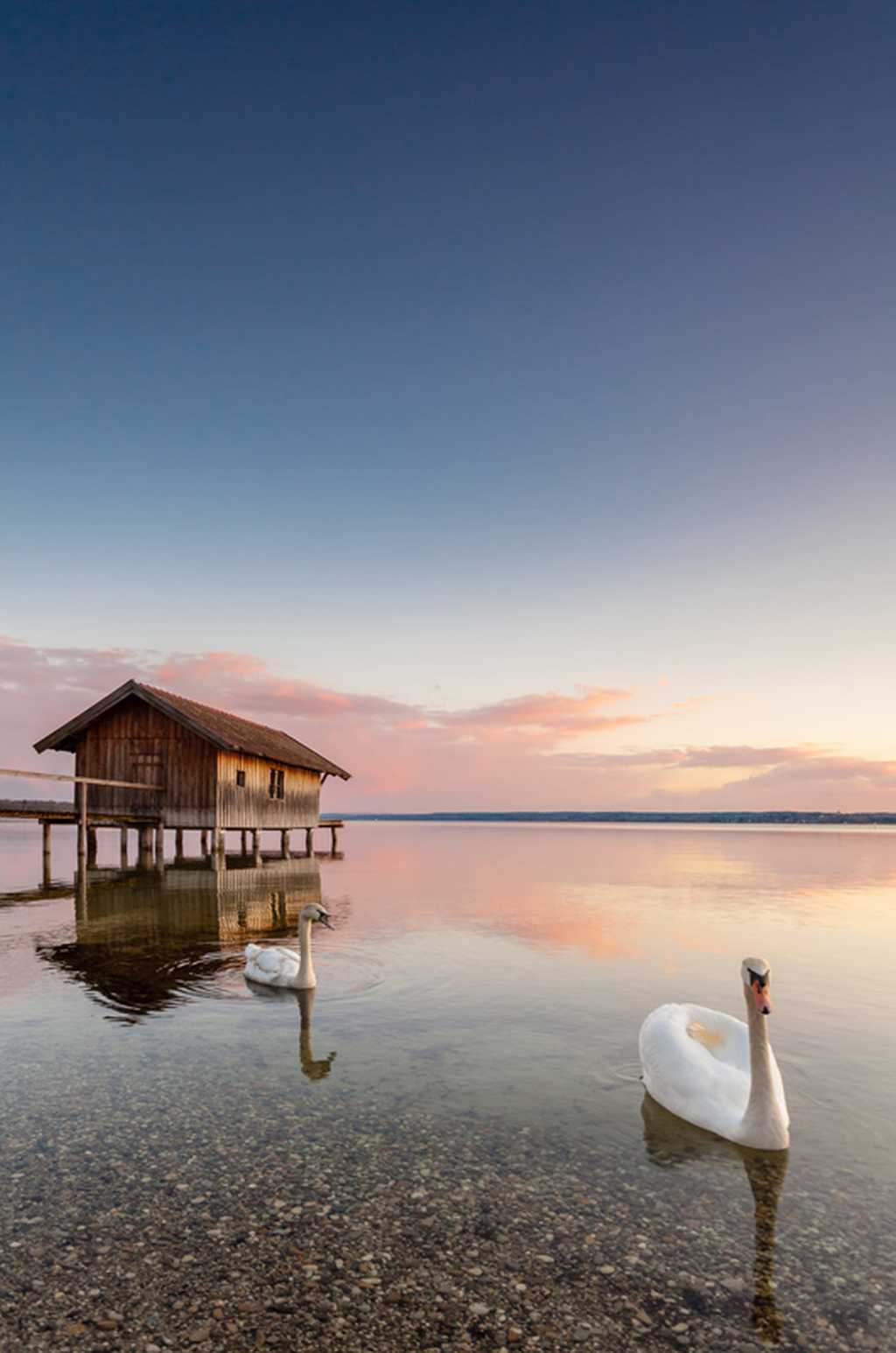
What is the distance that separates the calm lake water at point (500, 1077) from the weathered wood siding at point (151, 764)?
39.7ft

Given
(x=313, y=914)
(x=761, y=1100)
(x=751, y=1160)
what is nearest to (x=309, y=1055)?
(x=313, y=914)

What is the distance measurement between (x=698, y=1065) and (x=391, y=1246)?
13.0 ft

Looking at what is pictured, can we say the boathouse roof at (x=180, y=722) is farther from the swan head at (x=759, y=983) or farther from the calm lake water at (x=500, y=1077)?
the swan head at (x=759, y=983)

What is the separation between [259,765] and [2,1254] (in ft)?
121

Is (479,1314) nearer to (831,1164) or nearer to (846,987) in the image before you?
(831,1164)

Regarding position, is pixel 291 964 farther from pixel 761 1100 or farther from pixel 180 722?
pixel 180 722

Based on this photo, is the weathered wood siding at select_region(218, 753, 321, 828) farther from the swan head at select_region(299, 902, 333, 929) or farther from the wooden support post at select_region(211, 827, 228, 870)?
the swan head at select_region(299, 902, 333, 929)

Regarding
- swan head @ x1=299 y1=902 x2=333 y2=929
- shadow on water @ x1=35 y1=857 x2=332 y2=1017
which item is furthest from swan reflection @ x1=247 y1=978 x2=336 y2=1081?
swan head @ x1=299 y1=902 x2=333 y2=929

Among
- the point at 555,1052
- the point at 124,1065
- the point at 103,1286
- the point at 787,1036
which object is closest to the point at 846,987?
the point at 787,1036

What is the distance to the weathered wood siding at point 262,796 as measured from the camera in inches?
1495

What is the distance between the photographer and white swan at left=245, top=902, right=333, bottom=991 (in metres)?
13.9

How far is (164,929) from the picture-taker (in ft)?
70.1

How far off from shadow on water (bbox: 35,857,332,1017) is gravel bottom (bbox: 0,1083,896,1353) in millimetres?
5638

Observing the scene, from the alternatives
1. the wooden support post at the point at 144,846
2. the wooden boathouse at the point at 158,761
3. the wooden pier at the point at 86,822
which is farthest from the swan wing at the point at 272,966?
the wooden support post at the point at 144,846
